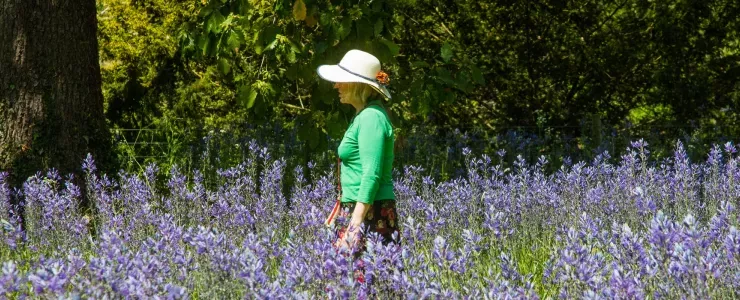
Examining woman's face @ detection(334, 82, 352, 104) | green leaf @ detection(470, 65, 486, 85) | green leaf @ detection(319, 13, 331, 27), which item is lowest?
woman's face @ detection(334, 82, 352, 104)

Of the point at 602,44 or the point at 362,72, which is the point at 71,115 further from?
the point at 602,44

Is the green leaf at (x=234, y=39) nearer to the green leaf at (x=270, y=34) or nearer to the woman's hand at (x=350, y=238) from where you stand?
the green leaf at (x=270, y=34)

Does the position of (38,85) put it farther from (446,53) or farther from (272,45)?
(446,53)

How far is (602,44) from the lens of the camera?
38.1 ft

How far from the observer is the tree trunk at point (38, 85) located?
24.4 ft

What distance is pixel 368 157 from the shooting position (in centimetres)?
400

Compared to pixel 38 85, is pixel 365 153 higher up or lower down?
lower down

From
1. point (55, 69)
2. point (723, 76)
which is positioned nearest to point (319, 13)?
point (55, 69)

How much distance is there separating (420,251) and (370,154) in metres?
0.92

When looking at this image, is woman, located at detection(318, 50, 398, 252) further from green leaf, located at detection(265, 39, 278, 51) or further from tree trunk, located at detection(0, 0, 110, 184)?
tree trunk, located at detection(0, 0, 110, 184)

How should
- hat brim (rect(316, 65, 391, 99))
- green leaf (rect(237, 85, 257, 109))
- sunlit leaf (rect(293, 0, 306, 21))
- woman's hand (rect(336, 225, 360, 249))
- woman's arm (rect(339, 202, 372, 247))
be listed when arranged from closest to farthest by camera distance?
woman's hand (rect(336, 225, 360, 249))
woman's arm (rect(339, 202, 372, 247))
hat brim (rect(316, 65, 391, 99))
sunlit leaf (rect(293, 0, 306, 21))
green leaf (rect(237, 85, 257, 109))

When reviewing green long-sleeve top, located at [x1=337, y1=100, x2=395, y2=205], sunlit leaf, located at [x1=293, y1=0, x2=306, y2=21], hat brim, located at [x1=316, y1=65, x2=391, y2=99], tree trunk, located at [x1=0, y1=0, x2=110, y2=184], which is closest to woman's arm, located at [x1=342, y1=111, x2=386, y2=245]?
green long-sleeve top, located at [x1=337, y1=100, x2=395, y2=205]

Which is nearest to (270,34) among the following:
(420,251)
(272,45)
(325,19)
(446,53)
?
(272,45)

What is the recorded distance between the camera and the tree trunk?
7.44 meters
